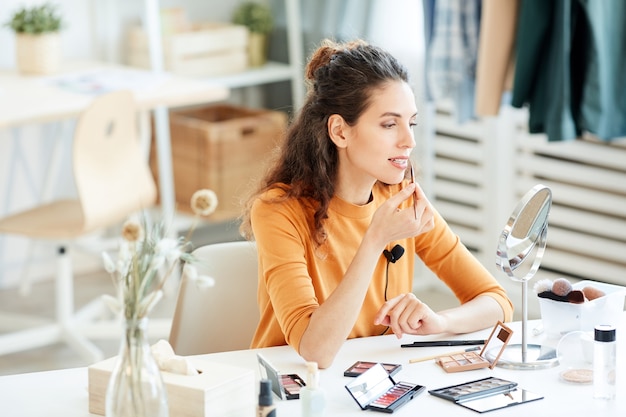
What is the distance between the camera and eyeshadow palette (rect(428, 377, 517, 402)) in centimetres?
169

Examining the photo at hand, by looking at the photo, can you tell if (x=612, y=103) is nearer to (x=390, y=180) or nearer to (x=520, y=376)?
(x=390, y=180)

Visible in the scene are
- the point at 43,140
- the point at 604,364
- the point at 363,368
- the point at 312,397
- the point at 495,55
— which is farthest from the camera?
the point at 43,140

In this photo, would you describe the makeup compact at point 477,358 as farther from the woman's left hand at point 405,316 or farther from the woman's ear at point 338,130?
the woman's ear at point 338,130

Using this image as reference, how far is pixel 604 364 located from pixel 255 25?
10.5 ft

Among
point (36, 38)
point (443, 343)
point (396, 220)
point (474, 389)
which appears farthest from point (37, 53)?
point (474, 389)

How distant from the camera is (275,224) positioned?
2.04 m

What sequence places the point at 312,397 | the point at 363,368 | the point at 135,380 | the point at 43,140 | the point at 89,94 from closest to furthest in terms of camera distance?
the point at 135,380 → the point at 312,397 → the point at 363,368 → the point at 89,94 → the point at 43,140

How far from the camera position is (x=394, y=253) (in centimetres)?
215

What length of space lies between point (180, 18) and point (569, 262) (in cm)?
184

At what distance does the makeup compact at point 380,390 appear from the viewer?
1.65 metres

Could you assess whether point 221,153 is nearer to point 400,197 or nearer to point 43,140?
point 43,140

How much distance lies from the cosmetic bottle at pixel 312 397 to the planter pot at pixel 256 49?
3.19m

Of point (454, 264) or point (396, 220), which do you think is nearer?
point (396, 220)

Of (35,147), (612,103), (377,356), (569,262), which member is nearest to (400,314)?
(377,356)
